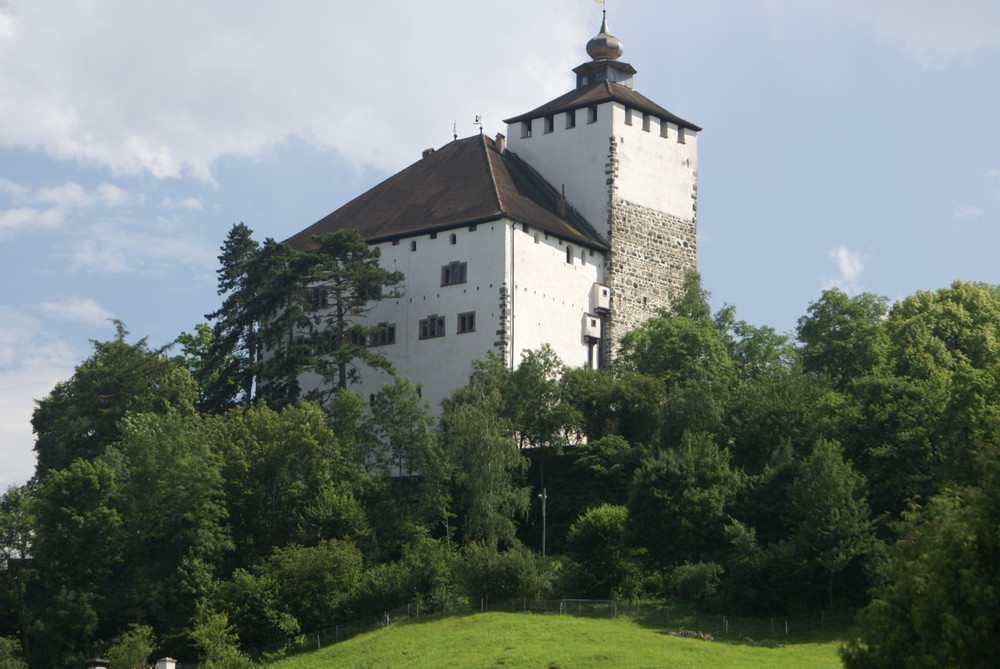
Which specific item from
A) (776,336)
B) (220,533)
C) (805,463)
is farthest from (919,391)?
(220,533)

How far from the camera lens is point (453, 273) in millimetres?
75375

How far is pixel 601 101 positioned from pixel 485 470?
22.2 meters

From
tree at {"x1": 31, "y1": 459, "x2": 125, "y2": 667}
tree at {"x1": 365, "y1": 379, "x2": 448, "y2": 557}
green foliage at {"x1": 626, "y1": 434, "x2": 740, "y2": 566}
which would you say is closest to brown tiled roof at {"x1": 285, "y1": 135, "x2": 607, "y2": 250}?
tree at {"x1": 365, "y1": 379, "x2": 448, "y2": 557}

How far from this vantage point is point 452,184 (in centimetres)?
8019

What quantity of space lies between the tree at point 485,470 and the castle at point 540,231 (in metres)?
5.35

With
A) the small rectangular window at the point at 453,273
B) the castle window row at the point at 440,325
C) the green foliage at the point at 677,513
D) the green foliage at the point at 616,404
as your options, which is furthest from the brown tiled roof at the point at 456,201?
the green foliage at the point at 677,513

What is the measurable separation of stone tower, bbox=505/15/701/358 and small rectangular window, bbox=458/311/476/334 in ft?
23.5

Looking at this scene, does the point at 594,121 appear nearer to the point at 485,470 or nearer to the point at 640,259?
the point at 640,259

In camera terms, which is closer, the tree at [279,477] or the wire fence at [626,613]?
the wire fence at [626,613]

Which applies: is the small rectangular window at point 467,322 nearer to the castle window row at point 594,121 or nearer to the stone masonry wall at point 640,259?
the stone masonry wall at point 640,259

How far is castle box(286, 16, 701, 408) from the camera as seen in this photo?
244 feet

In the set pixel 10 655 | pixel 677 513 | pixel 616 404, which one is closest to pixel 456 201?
pixel 616 404

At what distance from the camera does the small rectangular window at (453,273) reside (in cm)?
7494

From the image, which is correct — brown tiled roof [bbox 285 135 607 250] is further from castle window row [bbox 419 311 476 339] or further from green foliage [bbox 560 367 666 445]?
green foliage [bbox 560 367 666 445]
